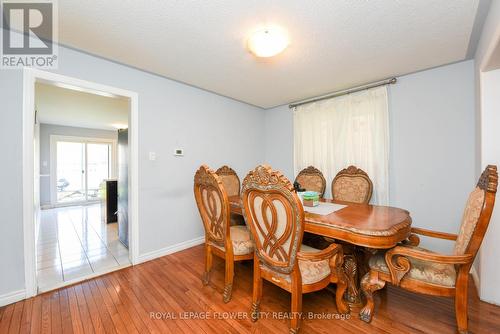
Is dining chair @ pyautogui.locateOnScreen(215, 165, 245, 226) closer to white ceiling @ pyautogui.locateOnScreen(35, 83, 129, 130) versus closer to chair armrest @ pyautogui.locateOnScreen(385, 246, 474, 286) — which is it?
white ceiling @ pyautogui.locateOnScreen(35, 83, 129, 130)

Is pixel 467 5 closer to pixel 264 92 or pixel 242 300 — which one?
pixel 264 92

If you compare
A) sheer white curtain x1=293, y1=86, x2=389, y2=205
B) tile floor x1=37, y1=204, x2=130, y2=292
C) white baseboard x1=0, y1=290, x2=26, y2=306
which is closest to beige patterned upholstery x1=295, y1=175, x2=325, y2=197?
sheer white curtain x1=293, y1=86, x2=389, y2=205

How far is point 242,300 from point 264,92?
9.23 feet

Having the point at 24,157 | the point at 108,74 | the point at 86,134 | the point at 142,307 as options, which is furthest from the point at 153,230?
the point at 86,134

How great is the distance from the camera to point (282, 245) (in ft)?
4.56

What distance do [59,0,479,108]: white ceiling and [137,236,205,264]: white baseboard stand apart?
2.30 meters

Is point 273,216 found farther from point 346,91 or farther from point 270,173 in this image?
point 346,91

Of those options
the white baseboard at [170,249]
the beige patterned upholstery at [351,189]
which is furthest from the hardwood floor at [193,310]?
the beige patterned upholstery at [351,189]

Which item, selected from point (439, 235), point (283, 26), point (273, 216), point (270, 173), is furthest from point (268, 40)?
point (439, 235)

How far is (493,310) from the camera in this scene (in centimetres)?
166

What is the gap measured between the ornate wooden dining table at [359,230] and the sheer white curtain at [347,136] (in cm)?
103

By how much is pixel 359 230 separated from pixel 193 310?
1.46 metres

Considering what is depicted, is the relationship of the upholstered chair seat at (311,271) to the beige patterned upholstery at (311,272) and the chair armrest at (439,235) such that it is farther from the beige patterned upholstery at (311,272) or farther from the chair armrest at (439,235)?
the chair armrest at (439,235)

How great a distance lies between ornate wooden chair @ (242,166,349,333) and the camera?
129 cm
